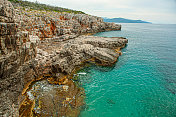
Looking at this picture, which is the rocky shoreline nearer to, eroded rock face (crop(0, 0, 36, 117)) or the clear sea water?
eroded rock face (crop(0, 0, 36, 117))

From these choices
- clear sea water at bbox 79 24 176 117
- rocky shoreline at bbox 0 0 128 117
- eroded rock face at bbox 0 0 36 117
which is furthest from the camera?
clear sea water at bbox 79 24 176 117

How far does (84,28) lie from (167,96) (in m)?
63.4

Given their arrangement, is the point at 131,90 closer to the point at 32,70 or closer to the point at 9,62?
the point at 32,70

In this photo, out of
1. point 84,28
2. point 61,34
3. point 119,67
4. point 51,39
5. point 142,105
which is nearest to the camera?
point 142,105

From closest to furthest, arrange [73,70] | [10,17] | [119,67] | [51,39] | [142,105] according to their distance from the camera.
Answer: [10,17] → [142,105] → [73,70] → [119,67] → [51,39]

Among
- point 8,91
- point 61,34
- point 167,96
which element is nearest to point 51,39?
point 61,34

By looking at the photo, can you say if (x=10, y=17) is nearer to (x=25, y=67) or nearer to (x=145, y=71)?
(x=25, y=67)

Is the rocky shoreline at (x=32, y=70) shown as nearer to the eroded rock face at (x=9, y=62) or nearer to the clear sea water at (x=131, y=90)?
the eroded rock face at (x=9, y=62)

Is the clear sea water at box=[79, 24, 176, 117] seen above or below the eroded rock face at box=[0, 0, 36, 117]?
below

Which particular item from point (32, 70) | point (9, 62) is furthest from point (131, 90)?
point (9, 62)

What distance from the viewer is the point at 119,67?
30594 mm

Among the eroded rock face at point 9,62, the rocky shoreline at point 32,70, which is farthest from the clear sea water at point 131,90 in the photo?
the eroded rock face at point 9,62

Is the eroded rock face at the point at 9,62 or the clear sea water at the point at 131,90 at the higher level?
the eroded rock face at the point at 9,62

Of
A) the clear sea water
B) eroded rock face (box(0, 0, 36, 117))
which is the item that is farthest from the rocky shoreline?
the clear sea water
